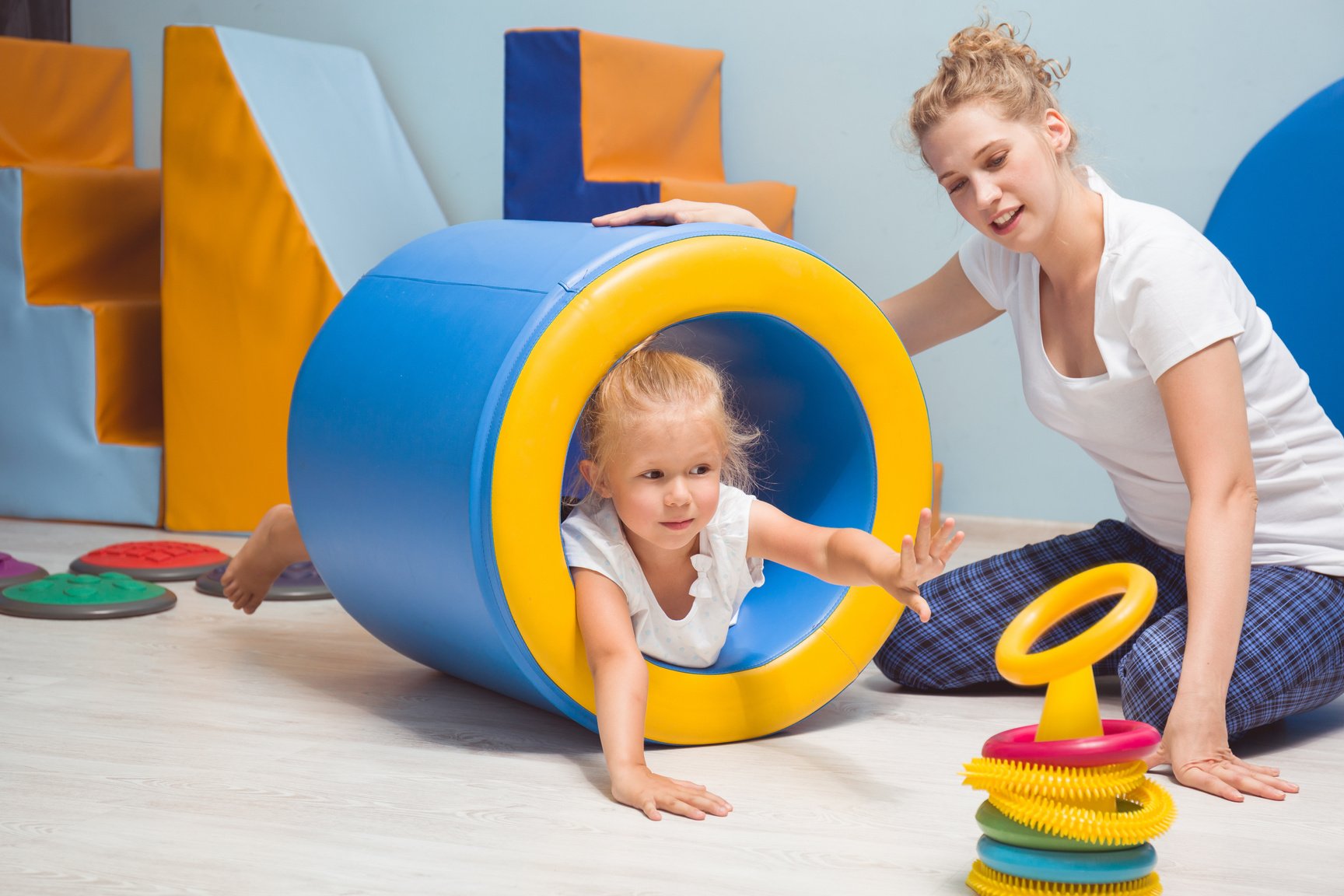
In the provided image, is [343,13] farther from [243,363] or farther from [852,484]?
[852,484]

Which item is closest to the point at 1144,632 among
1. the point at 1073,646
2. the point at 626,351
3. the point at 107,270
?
the point at 1073,646

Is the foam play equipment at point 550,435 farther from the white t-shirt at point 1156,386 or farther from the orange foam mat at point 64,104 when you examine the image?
the orange foam mat at point 64,104

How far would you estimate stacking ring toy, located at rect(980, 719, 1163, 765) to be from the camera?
1.15 m

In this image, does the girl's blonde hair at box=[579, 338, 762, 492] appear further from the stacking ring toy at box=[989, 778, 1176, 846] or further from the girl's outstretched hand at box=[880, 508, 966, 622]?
the stacking ring toy at box=[989, 778, 1176, 846]

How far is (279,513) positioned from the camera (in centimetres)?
206

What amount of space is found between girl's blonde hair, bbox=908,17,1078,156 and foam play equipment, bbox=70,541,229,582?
1543 millimetres

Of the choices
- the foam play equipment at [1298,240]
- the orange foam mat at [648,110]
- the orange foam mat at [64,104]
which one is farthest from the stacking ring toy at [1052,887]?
the orange foam mat at [64,104]

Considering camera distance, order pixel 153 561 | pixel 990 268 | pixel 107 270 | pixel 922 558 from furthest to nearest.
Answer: pixel 107 270 → pixel 153 561 → pixel 990 268 → pixel 922 558

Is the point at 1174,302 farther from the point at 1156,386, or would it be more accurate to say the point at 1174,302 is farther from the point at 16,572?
the point at 16,572

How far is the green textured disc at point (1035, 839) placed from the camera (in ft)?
3.82

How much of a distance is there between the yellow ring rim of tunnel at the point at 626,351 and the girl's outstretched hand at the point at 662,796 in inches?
6.2

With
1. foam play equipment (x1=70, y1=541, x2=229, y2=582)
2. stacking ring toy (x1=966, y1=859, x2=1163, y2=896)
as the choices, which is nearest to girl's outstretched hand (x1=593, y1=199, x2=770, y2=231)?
stacking ring toy (x1=966, y1=859, x2=1163, y2=896)

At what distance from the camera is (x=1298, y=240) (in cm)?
253

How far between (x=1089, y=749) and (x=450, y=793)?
67cm
